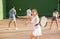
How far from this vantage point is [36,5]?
32.8 m

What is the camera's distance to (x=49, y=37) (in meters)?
12.9

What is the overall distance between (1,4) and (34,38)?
66.6ft

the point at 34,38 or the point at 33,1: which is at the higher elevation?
the point at 33,1

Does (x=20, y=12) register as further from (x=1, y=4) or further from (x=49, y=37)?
(x=49, y=37)

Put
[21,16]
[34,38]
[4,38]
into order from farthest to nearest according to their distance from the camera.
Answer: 1. [21,16]
2. [4,38]
3. [34,38]

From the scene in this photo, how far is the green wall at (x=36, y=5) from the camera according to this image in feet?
107

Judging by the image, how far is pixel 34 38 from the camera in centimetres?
959

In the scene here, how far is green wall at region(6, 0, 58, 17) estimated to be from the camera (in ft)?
107

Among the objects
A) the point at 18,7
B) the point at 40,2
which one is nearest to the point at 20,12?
the point at 18,7

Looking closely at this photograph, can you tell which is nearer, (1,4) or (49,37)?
(49,37)

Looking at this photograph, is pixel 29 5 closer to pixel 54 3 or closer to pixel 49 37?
pixel 54 3

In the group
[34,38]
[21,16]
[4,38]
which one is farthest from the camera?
[21,16]

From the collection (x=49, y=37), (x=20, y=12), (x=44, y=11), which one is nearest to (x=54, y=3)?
(x=44, y=11)

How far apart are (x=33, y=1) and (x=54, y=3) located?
294 centimetres
